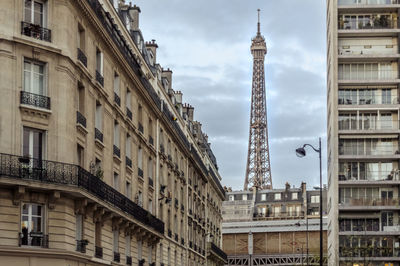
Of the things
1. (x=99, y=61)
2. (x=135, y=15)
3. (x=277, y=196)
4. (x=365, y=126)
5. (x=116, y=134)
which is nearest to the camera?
(x=99, y=61)

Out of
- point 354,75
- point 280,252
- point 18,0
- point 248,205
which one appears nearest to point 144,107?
point 18,0

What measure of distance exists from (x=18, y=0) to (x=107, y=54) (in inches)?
364

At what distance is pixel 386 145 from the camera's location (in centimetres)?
6888

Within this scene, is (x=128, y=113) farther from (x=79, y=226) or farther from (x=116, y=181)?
(x=79, y=226)

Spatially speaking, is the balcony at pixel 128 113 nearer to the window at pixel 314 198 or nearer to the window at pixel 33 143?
the window at pixel 33 143

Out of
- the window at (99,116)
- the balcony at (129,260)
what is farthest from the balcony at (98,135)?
the balcony at (129,260)

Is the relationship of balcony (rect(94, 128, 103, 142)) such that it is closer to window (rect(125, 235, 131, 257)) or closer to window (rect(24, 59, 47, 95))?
window (rect(24, 59, 47, 95))

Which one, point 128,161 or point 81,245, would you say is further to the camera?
point 128,161

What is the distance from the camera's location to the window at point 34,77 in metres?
31.4

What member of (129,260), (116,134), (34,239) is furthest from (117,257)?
(34,239)

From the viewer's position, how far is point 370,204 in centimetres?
6762

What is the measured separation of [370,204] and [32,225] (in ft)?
138

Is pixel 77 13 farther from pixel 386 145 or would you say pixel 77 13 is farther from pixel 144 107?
pixel 386 145

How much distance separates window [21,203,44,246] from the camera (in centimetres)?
3014
